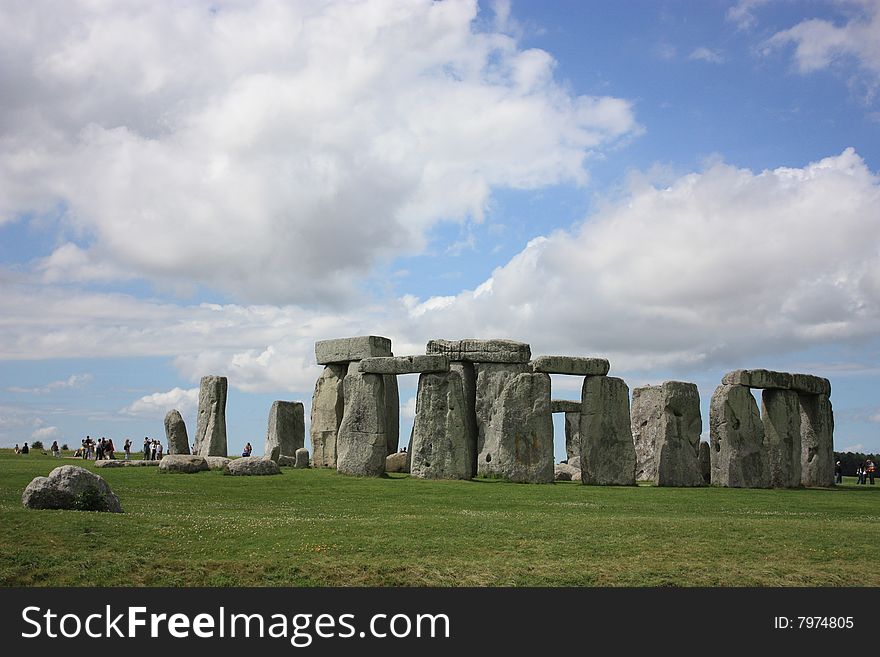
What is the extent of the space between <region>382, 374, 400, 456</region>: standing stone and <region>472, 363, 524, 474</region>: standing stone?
5222mm

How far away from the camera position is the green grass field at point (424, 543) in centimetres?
1278

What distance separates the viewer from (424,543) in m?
14.9

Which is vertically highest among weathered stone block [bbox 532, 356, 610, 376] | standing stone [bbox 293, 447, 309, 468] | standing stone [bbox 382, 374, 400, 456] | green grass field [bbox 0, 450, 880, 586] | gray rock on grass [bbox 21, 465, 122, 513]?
weathered stone block [bbox 532, 356, 610, 376]

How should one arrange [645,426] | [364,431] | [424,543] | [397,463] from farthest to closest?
[645,426] < [397,463] < [364,431] < [424,543]

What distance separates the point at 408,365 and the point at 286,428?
1162cm

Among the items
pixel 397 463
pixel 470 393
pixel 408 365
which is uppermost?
pixel 408 365

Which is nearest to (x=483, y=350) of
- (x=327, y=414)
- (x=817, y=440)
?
(x=327, y=414)

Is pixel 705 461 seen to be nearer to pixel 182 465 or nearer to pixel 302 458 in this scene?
pixel 302 458

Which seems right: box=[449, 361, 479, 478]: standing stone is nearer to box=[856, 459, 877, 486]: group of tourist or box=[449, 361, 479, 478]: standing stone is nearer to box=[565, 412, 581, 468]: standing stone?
box=[565, 412, 581, 468]: standing stone

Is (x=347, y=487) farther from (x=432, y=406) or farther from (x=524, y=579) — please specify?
(x=524, y=579)

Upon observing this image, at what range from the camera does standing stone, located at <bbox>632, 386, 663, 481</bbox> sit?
36.1m

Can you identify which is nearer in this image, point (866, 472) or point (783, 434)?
point (783, 434)

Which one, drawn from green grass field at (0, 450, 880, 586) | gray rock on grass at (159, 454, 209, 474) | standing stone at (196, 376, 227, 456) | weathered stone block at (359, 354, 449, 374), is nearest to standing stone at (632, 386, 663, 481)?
weathered stone block at (359, 354, 449, 374)
